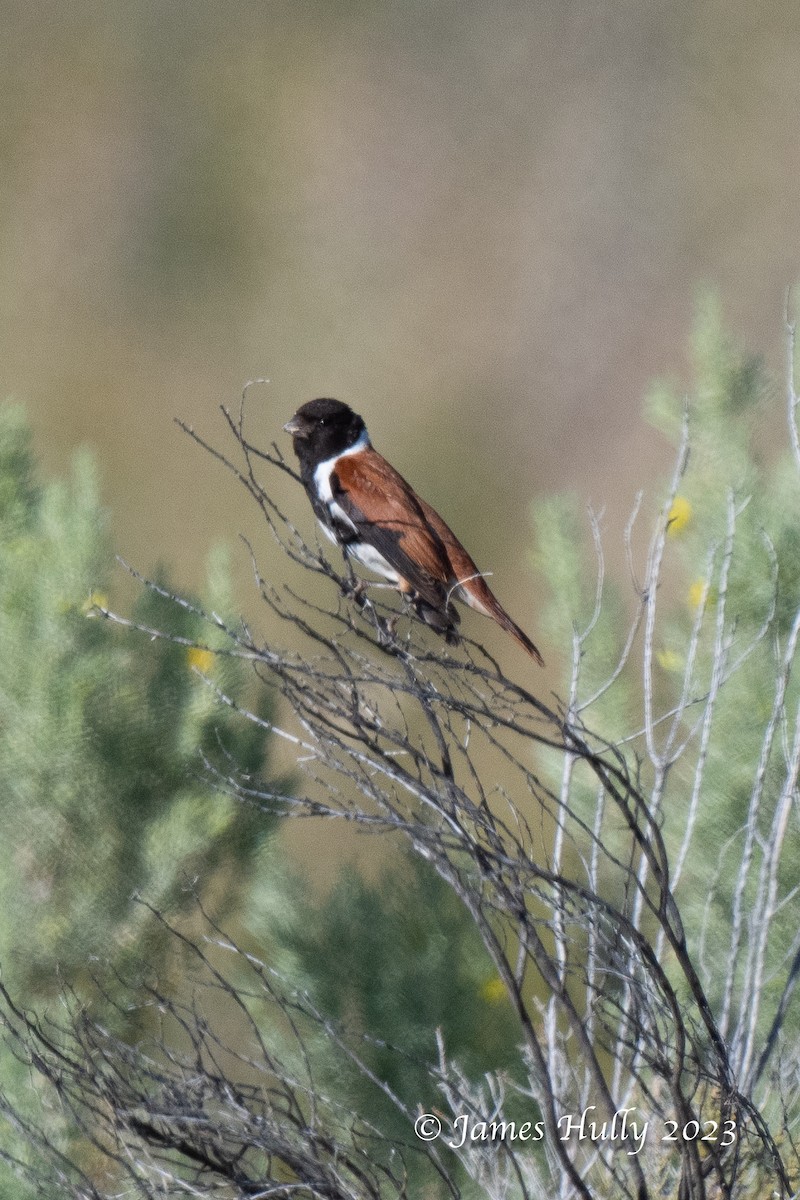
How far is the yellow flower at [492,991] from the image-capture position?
318 cm

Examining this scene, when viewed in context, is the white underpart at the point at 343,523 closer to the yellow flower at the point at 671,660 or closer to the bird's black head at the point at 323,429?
the bird's black head at the point at 323,429

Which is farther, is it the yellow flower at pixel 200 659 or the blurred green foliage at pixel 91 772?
the yellow flower at pixel 200 659

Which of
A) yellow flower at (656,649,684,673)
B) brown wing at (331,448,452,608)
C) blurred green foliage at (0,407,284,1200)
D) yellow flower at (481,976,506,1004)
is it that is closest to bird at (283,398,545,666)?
brown wing at (331,448,452,608)

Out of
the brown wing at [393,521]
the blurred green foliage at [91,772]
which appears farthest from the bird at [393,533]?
the blurred green foliage at [91,772]

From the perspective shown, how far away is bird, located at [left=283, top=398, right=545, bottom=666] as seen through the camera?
2492 mm

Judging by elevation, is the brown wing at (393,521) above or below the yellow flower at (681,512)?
below

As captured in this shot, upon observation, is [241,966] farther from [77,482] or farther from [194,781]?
[77,482]

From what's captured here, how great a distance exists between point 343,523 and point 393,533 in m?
0.14

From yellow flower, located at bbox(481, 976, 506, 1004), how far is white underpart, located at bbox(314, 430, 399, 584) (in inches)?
40.7

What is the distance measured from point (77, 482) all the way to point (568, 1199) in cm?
197

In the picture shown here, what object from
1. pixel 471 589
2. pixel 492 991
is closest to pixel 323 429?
pixel 471 589

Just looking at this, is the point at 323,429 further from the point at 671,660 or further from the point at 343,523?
the point at 671,660

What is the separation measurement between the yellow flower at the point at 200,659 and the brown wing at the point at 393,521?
601 millimetres

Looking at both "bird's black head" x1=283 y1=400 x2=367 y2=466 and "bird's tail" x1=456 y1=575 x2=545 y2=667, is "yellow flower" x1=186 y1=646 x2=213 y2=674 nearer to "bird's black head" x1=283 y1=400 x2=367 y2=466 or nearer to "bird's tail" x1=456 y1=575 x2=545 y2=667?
"bird's black head" x1=283 y1=400 x2=367 y2=466
